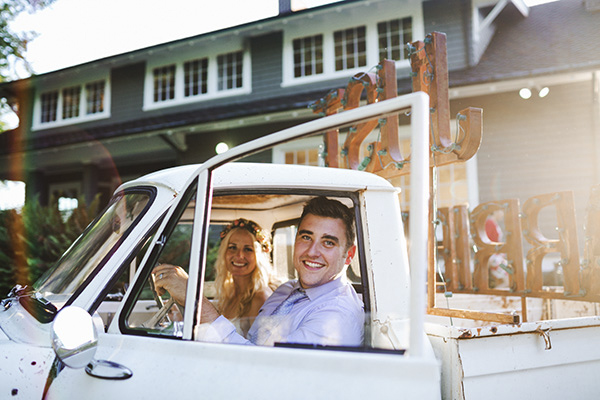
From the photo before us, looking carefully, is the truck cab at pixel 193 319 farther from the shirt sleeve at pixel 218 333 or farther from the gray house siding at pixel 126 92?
the gray house siding at pixel 126 92

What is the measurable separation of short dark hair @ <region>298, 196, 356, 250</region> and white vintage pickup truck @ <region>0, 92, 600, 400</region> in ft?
0.16

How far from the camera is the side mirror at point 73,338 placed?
1.35 meters

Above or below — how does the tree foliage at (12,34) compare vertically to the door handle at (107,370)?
above

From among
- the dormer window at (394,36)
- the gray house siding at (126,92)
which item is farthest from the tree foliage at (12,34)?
the dormer window at (394,36)

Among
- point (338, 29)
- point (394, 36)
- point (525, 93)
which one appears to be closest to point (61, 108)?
point (338, 29)

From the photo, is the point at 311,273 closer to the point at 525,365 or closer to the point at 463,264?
the point at 525,365

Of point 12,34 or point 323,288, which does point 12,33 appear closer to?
point 12,34

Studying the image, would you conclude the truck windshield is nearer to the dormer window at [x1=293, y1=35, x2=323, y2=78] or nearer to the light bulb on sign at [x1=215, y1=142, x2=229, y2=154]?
the light bulb on sign at [x1=215, y1=142, x2=229, y2=154]

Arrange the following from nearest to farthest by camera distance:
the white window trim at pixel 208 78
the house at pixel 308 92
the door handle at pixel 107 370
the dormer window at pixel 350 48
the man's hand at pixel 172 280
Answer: the door handle at pixel 107 370 → the man's hand at pixel 172 280 → the house at pixel 308 92 → the dormer window at pixel 350 48 → the white window trim at pixel 208 78

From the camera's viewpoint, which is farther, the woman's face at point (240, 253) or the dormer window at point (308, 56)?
the dormer window at point (308, 56)

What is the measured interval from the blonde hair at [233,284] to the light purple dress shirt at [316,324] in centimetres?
51

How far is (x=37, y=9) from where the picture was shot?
925 centimetres

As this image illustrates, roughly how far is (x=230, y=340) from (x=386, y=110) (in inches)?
36.2

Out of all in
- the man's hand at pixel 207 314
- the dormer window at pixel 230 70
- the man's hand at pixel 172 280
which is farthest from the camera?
the dormer window at pixel 230 70
